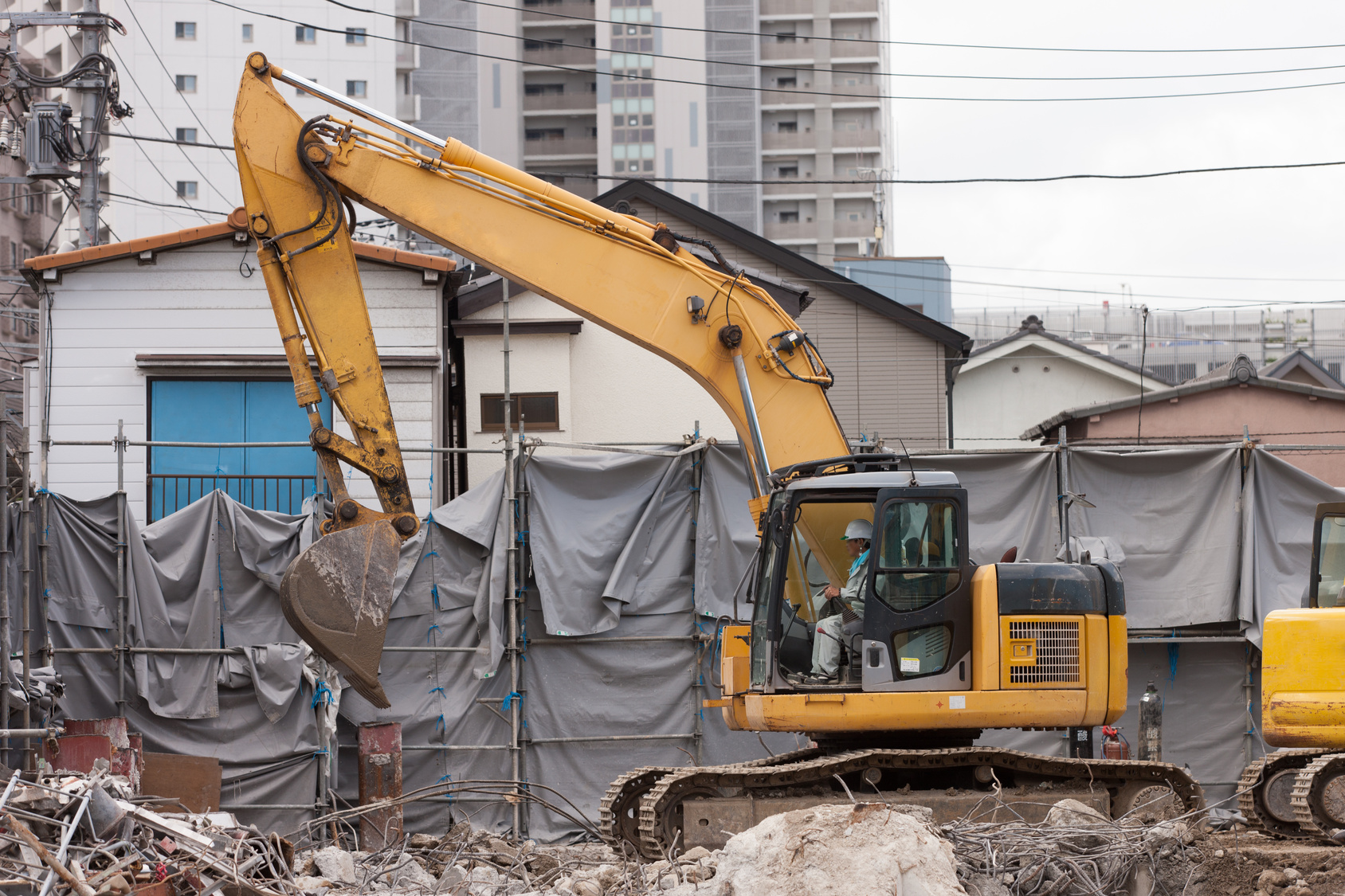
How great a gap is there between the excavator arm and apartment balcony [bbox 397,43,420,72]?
5715 cm

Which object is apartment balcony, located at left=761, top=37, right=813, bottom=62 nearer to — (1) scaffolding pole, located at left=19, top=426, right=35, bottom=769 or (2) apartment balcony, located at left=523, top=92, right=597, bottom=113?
(2) apartment balcony, located at left=523, top=92, right=597, bottom=113

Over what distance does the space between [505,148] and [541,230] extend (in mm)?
61540

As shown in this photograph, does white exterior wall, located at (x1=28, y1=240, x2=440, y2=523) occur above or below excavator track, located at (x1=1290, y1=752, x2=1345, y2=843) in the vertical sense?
above

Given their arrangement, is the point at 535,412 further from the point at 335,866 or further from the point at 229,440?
the point at 335,866

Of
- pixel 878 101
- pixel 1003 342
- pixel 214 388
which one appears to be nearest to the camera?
pixel 214 388

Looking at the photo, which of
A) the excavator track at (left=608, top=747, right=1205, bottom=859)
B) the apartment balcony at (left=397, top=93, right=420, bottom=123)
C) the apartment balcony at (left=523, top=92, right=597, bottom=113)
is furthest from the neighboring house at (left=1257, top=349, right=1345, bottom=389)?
the apartment balcony at (left=523, top=92, right=597, bottom=113)

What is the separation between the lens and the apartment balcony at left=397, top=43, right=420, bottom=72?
206ft

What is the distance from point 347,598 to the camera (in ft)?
25.9

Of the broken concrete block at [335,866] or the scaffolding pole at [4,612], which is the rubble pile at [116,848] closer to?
the broken concrete block at [335,866]

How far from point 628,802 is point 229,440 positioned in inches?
311

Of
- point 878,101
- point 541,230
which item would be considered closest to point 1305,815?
point 541,230

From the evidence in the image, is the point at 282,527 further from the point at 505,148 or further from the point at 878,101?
the point at 878,101

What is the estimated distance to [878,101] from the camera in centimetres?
7531

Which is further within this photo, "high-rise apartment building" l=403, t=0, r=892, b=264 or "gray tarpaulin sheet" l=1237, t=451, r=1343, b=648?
"high-rise apartment building" l=403, t=0, r=892, b=264
